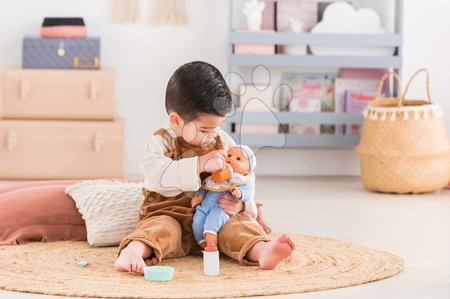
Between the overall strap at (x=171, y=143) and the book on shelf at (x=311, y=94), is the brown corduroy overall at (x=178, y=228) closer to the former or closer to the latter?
the overall strap at (x=171, y=143)

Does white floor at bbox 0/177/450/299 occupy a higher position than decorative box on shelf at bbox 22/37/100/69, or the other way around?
decorative box on shelf at bbox 22/37/100/69

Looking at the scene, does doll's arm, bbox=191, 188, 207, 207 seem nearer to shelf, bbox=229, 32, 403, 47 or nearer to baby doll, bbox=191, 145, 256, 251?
baby doll, bbox=191, 145, 256, 251

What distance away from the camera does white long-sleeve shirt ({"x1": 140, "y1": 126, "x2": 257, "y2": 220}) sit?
7.90 ft

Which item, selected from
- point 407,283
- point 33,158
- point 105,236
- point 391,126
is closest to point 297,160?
point 391,126

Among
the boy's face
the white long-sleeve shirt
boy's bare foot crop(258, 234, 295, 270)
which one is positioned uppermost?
the boy's face

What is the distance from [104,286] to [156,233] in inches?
11.9

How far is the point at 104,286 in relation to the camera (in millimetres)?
2113

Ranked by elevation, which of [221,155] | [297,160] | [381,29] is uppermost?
[381,29]

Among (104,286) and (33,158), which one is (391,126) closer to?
(33,158)

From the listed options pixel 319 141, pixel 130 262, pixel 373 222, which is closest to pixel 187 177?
pixel 130 262

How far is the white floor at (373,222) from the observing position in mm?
2225

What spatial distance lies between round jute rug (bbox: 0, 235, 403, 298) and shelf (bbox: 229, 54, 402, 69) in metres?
1.84

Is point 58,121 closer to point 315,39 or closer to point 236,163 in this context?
point 315,39

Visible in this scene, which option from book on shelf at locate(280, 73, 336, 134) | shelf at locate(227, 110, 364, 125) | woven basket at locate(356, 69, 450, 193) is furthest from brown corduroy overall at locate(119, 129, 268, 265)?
book on shelf at locate(280, 73, 336, 134)
